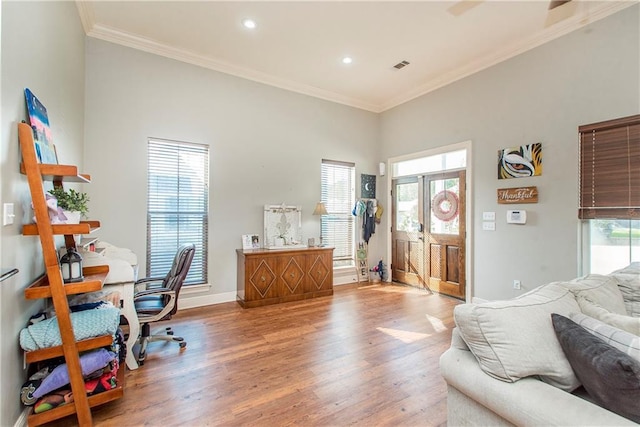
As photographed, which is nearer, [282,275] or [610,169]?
[610,169]

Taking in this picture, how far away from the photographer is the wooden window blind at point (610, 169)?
2.79m

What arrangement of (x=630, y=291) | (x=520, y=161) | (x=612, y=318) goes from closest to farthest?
(x=612, y=318), (x=630, y=291), (x=520, y=161)

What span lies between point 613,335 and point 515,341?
1.32 ft

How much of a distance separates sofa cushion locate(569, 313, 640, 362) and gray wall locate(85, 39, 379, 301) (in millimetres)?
3940

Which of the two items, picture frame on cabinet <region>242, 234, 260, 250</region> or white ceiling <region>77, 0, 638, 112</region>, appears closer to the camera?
white ceiling <region>77, 0, 638, 112</region>

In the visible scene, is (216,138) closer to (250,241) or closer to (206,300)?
(250,241)

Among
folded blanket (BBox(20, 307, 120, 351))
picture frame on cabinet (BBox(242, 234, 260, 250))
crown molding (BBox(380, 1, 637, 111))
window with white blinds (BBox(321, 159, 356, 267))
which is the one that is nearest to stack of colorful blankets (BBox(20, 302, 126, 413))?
folded blanket (BBox(20, 307, 120, 351))

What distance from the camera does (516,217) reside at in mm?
3686

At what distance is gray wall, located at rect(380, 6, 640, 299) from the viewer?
9.73 feet

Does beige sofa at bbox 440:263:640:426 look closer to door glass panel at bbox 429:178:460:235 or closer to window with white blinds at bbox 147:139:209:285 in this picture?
door glass panel at bbox 429:178:460:235

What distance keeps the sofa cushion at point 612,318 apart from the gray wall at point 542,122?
216cm

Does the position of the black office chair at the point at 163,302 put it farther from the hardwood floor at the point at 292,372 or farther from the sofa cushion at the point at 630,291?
the sofa cushion at the point at 630,291

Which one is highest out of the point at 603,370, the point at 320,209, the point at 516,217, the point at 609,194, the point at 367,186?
the point at 367,186

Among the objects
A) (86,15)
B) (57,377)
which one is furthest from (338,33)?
(57,377)
